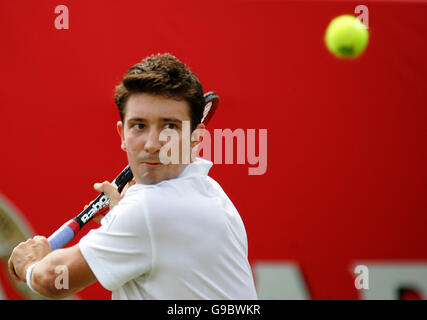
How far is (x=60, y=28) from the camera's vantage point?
10.1ft

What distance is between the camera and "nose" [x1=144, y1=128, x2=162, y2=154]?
1.73 meters

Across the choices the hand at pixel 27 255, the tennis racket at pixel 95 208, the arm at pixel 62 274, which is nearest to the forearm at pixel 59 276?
the arm at pixel 62 274

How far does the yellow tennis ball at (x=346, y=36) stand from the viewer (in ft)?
9.95

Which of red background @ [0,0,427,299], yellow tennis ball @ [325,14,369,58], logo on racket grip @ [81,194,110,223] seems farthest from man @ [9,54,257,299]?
yellow tennis ball @ [325,14,369,58]

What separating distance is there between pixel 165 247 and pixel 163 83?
20.0 inches

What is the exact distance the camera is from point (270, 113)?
316 centimetres

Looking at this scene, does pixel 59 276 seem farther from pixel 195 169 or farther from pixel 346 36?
pixel 346 36

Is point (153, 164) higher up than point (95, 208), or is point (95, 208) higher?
point (153, 164)

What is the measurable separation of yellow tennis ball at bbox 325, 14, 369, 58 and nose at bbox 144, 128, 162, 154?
1668 millimetres

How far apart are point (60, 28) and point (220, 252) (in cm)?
193

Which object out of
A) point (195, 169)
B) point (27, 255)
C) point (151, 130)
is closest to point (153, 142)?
point (151, 130)

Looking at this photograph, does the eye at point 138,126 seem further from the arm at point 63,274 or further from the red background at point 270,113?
the red background at point 270,113
